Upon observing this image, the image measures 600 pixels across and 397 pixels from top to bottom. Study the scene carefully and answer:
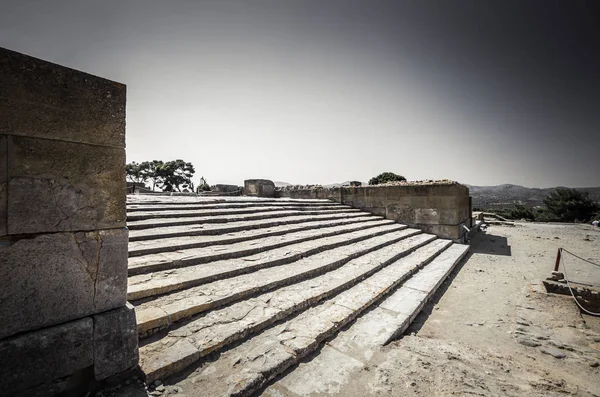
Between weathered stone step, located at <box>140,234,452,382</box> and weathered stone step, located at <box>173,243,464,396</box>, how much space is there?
81 mm

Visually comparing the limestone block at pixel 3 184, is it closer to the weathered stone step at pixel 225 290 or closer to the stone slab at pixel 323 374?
the weathered stone step at pixel 225 290

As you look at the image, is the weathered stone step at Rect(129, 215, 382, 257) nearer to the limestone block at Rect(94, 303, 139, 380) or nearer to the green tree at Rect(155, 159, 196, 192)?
the limestone block at Rect(94, 303, 139, 380)

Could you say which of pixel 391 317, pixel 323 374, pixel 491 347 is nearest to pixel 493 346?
pixel 491 347

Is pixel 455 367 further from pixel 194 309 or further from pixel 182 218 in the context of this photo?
pixel 182 218

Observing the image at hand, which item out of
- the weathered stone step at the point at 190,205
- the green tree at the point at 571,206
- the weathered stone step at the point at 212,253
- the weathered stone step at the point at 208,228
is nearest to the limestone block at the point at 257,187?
the weathered stone step at the point at 190,205

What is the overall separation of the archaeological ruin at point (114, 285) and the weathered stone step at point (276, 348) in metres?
0.01

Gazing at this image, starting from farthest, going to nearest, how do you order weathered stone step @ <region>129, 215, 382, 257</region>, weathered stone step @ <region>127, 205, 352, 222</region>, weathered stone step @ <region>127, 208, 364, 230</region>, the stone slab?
weathered stone step @ <region>127, 205, 352, 222</region>
weathered stone step @ <region>127, 208, 364, 230</region>
weathered stone step @ <region>129, 215, 382, 257</region>
the stone slab

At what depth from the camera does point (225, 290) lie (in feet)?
8.98

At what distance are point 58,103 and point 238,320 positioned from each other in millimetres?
2235

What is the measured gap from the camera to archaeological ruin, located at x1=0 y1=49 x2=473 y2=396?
1452mm

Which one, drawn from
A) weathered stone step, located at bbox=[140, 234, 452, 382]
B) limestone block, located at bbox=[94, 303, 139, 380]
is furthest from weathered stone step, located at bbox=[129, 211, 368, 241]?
limestone block, located at bbox=[94, 303, 139, 380]

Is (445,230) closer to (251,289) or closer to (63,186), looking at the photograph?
(251,289)

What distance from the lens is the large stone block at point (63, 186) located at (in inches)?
57.4

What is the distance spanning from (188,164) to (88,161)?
39979mm
